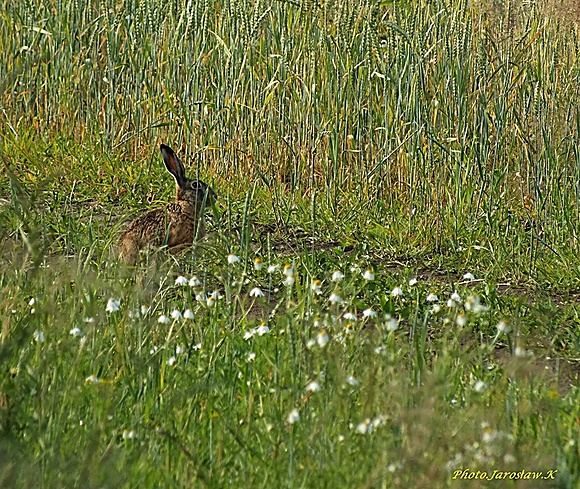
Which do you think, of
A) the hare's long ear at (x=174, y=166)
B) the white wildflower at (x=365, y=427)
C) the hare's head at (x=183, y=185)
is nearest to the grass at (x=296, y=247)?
the white wildflower at (x=365, y=427)

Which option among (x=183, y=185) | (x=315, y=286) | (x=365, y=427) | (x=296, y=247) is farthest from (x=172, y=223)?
(x=365, y=427)

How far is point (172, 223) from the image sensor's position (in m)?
4.94

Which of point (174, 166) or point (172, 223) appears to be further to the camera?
point (174, 166)

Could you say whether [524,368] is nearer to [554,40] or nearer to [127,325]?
[127,325]

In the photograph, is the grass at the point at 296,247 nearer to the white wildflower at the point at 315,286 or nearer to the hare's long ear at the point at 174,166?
the white wildflower at the point at 315,286

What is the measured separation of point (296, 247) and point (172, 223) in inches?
32.2

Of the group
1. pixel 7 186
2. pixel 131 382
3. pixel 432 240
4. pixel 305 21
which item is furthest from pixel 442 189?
pixel 131 382

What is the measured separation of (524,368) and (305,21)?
4294 mm

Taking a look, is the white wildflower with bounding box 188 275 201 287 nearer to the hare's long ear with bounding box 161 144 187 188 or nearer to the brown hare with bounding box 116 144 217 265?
the brown hare with bounding box 116 144 217 265

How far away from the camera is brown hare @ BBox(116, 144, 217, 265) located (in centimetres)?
Result: 481

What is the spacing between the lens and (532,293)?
4812 millimetres

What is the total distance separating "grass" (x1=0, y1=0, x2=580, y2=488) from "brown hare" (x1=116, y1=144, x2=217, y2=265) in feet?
0.53

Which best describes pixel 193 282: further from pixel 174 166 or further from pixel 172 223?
Result: pixel 174 166

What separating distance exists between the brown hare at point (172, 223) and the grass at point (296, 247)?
0.16m
